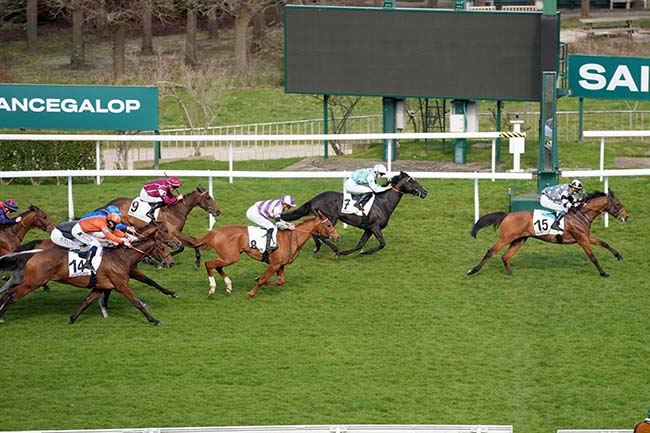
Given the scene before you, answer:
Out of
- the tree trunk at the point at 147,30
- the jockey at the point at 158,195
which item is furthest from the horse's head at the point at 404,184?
the tree trunk at the point at 147,30

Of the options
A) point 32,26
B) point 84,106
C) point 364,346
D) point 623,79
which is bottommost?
point 364,346

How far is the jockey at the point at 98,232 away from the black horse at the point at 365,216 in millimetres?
2744

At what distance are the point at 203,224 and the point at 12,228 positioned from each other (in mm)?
3059

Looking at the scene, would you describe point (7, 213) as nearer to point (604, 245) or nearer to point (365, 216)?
point (365, 216)

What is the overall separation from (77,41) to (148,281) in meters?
23.6

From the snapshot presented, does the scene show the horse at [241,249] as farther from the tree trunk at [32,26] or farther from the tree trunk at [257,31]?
the tree trunk at [32,26]

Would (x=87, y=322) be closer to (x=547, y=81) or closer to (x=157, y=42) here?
(x=547, y=81)

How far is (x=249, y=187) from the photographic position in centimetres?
1800

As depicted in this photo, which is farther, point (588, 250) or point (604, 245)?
point (604, 245)

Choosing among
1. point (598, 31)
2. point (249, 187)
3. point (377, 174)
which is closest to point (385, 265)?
point (377, 174)

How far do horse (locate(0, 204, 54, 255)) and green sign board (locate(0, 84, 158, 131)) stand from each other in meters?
4.39

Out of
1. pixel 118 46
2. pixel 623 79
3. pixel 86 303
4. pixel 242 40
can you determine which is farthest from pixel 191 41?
pixel 86 303

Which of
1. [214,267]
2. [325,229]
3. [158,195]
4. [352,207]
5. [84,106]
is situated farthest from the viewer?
[84,106]

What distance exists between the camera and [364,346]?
1186 cm
